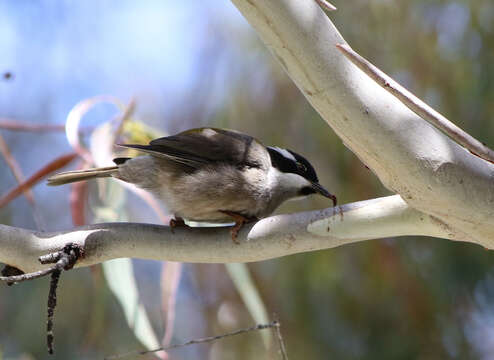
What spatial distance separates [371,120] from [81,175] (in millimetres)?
1548

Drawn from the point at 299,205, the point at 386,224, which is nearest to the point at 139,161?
the point at 386,224

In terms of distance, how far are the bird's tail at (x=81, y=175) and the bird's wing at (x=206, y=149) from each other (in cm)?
22

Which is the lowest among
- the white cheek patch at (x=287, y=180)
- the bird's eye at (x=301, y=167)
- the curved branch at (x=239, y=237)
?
the curved branch at (x=239, y=237)

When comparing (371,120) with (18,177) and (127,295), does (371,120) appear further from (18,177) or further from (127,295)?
(18,177)

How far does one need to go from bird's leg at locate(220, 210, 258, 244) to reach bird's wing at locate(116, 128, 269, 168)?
10.5 inches

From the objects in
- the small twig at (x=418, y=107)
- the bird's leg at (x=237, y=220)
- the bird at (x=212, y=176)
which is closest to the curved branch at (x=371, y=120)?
the small twig at (x=418, y=107)

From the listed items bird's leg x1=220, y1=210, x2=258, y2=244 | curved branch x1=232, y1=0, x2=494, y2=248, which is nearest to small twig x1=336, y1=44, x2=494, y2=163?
curved branch x1=232, y1=0, x2=494, y2=248

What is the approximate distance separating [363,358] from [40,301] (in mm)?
2409

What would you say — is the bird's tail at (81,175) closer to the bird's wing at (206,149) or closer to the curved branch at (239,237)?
the bird's wing at (206,149)

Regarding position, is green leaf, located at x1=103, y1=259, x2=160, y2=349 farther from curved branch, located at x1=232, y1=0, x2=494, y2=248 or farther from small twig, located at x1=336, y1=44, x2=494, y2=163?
small twig, located at x1=336, y1=44, x2=494, y2=163

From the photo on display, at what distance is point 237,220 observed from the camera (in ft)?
7.77

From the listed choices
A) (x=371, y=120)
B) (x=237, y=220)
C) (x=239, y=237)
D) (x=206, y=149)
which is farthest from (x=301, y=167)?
(x=371, y=120)

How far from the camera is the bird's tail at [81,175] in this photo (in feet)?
8.75

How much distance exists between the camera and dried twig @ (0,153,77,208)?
2.53 m
